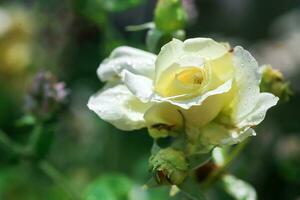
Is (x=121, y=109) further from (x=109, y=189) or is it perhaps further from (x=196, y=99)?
(x=109, y=189)

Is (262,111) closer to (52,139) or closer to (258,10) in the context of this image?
(52,139)

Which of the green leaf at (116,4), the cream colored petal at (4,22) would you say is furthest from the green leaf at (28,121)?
the cream colored petal at (4,22)

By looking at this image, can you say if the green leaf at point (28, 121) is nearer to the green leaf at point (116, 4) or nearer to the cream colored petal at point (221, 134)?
the green leaf at point (116, 4)

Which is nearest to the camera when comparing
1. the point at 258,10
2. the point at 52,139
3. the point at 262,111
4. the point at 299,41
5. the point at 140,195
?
the point at 262,111

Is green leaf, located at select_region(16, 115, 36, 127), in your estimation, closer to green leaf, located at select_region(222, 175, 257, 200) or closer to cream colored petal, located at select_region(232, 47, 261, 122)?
green leaf, located at select_region(222, 175, 257, 200)

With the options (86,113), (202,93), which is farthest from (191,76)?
(86,113)

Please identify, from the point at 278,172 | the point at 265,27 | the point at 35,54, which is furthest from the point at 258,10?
the point at 35,54
